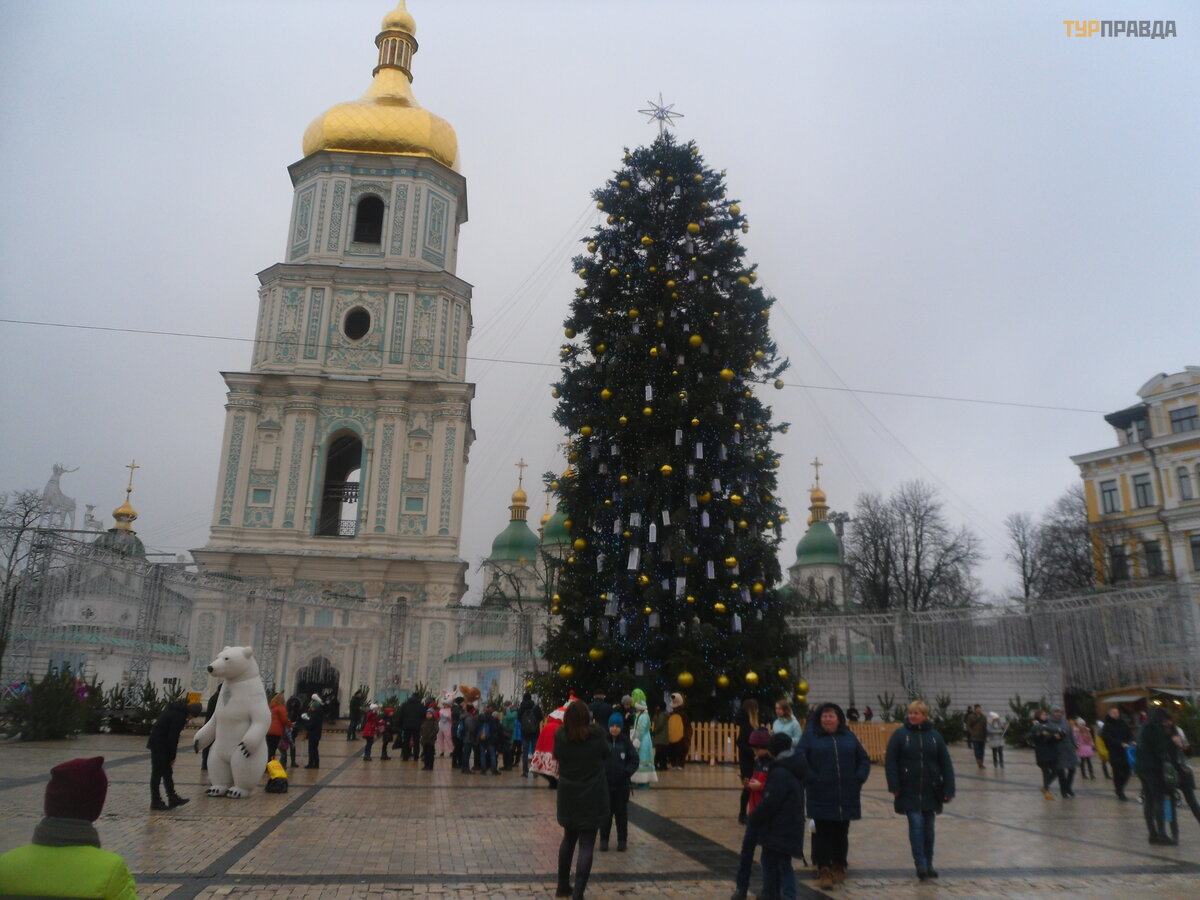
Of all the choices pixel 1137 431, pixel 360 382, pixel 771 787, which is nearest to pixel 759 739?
pixel 771 787

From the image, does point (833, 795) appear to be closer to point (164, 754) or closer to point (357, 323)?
point (164, 754)

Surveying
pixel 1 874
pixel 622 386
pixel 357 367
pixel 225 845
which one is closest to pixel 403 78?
pixel 357 367

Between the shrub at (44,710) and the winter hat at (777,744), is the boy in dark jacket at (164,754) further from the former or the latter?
the shrub at (44,710)

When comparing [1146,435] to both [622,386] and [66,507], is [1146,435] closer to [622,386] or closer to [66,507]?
[622,386]

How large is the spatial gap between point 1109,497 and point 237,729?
139ft

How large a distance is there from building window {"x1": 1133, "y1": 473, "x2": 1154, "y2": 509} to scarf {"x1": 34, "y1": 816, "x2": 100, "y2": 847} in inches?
1825

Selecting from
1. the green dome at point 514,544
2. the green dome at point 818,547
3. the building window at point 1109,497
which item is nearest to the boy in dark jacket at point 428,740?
the building window at point 1109,497

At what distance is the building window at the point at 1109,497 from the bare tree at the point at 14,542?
1682 inches

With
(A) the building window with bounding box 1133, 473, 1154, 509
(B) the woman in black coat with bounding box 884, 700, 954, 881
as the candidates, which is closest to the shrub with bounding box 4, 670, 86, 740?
(B) the woman in black coat with bounding box 884, 700, 954, 881

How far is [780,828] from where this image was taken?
643 cm

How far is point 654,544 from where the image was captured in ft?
53.9

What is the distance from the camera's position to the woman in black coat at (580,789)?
6555 mm

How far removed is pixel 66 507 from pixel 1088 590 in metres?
36.8

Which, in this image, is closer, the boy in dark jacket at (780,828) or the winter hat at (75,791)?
the winter hat at (75,791)
